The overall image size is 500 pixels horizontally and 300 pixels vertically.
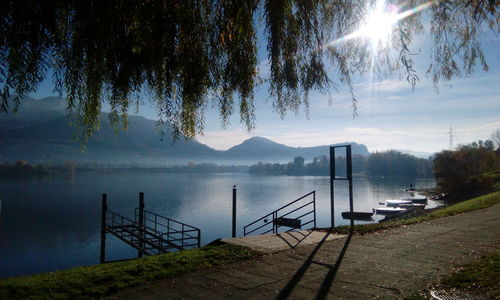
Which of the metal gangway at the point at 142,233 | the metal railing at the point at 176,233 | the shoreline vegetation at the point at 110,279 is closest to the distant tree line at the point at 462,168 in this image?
the metal railing at the point at 176,233

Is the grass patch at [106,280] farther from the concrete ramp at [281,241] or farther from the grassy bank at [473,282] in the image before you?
the grassy bank at [473,282]

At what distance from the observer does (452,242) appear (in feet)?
24.8

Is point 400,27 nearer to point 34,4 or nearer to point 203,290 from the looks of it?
point 34,4

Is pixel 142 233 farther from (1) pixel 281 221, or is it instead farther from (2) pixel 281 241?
(2) pixel 281 241

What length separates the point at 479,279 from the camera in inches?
185

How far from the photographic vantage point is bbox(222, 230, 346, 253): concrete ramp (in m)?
7.34

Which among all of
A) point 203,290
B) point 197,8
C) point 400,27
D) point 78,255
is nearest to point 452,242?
point 400,27

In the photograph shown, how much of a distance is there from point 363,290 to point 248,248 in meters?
3.16

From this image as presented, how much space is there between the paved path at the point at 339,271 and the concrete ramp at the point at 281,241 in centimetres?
30

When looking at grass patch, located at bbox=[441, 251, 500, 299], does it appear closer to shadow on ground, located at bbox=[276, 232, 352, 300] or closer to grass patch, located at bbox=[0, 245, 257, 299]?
shadow on ground, located at bbox=[276, 232, 352, 300]

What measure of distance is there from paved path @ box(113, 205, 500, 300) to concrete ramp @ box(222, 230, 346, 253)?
0.99ft

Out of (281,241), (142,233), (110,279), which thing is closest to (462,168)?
(142,233)

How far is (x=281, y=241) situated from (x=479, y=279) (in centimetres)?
436

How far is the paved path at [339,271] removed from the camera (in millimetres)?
4438
